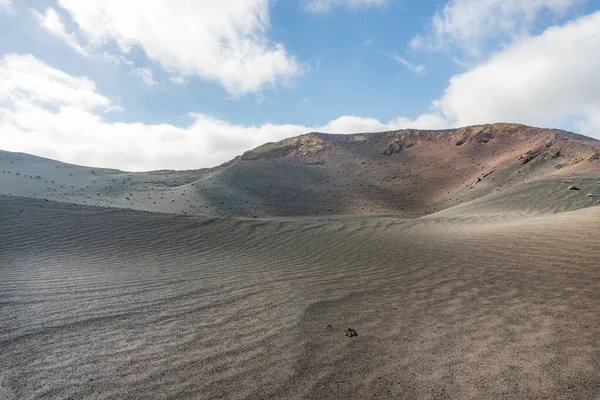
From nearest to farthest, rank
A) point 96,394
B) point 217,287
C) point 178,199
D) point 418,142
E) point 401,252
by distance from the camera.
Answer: point 96,394, point 217,287, point 401,252, point 178,199, point 418,142

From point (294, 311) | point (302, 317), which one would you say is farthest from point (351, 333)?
point (294, 311)

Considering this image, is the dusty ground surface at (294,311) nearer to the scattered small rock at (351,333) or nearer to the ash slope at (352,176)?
the scattered small rock at (351,333)

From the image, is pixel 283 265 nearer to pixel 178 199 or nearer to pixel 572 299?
pixel 572 299

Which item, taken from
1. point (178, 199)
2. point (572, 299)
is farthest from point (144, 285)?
point (178, 199)

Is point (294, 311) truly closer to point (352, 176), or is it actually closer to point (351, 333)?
point (351, 333)

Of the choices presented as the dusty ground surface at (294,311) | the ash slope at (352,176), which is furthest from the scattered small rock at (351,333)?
the ash slope at (352,176)

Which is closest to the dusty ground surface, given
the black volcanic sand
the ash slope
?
the black volcanic sand

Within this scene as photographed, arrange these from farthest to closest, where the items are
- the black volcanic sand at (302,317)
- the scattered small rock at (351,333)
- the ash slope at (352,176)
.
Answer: the ash slope at (352,176) → the scattered small rock at (351,333) → the black volcanic sand at (302,317)
